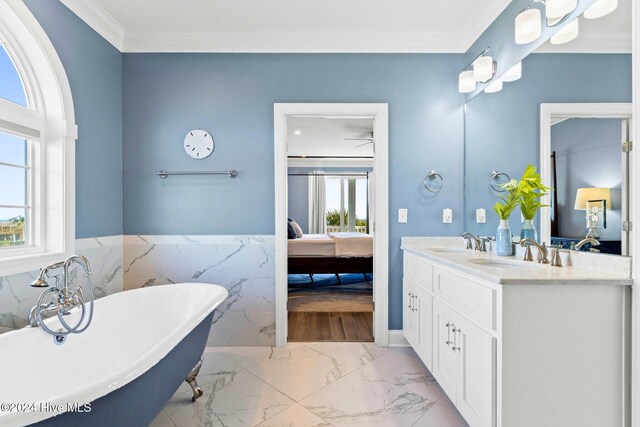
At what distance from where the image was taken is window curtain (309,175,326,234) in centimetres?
838

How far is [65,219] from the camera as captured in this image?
2.15 m

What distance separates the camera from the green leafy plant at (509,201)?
2.03 meters

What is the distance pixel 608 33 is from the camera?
4.75ft

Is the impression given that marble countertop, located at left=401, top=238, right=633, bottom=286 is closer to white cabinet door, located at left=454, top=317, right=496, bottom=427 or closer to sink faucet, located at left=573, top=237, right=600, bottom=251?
sink faucet, located at left=573, top=237, right=600, bottom=251

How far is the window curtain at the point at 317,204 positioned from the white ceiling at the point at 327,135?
2.94 feet

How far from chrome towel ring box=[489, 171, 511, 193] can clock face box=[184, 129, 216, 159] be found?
221 centimetres

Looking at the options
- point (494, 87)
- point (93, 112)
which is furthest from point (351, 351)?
point (93, 112)

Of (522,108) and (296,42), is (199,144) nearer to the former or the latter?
(296,42)

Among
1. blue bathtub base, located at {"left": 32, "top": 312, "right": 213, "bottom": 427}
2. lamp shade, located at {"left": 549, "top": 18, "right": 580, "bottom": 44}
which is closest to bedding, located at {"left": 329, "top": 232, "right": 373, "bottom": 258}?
blue bathtub base, located at {"left": 32, "top": 312, "right": 213, "bottom": 427}

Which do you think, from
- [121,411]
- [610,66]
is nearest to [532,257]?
[610,66]

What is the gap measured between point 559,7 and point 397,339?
246cm

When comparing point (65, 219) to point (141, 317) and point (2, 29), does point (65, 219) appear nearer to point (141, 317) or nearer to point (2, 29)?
A: point (141, 317)

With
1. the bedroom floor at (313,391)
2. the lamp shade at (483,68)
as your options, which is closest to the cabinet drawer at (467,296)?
the bedroom floor at (313,391)

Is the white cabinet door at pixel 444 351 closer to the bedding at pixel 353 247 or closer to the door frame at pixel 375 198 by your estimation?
the door frame at pixel 375 198
